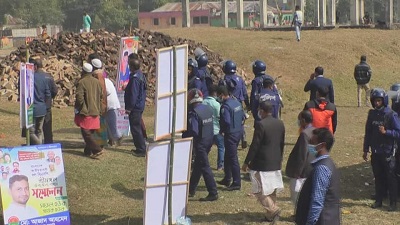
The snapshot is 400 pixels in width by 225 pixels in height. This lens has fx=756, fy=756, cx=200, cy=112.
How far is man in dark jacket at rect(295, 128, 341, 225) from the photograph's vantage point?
737 cm

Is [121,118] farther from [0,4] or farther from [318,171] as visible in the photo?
[0,4]

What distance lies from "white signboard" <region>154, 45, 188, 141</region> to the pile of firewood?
14.9 m

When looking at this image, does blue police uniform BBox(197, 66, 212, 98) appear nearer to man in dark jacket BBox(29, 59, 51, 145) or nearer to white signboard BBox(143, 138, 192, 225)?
man in dark jacket BBox(29, 59, 51, 145)

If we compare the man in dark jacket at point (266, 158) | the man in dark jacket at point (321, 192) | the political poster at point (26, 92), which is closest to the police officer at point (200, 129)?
the man in dark jacket at point (266, 158)

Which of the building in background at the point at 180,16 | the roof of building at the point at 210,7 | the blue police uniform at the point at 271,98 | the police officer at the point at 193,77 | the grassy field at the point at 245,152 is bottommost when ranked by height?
the grassy field at the point at 245,152

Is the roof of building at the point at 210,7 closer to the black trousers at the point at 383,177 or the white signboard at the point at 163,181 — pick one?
the black trousers at the point at 383,177

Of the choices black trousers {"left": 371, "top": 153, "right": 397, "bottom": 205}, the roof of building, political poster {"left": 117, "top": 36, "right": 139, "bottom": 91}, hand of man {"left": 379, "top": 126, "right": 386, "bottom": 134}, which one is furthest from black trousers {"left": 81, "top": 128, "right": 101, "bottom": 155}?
the roof of building

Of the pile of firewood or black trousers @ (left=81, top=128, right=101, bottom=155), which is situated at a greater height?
the pile of firewood

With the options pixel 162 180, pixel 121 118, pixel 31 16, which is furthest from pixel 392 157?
pixel 31 16

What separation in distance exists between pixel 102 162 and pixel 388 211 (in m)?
5.15

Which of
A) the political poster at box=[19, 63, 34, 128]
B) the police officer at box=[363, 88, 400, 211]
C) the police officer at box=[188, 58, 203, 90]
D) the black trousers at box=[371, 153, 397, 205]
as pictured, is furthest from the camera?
the police officer at box=[188, 58, 203, 90]

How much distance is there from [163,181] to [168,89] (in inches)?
45.2

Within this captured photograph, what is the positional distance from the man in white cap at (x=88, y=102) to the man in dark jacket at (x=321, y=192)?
256 inches

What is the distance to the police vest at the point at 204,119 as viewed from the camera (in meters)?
11.1
